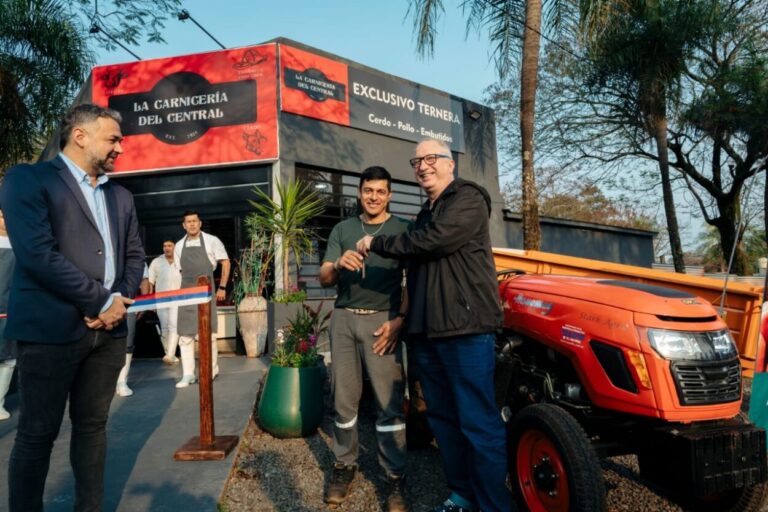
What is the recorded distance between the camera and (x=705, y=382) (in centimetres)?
247

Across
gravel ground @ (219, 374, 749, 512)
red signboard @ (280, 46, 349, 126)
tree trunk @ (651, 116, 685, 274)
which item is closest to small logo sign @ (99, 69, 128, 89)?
red signboard @ (280, 46, 349, 126)

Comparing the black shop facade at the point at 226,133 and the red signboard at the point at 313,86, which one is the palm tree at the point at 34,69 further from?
the red signboard at the point at 313,86

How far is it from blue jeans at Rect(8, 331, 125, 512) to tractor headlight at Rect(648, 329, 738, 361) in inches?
97.0

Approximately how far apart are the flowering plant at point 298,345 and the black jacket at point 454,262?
1679mm

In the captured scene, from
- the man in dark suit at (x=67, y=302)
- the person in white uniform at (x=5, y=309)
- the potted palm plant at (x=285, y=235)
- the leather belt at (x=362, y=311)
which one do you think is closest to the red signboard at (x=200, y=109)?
the potted palm plant at (x=285, y=235)

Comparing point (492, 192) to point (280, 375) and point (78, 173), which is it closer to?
point (280, 375)

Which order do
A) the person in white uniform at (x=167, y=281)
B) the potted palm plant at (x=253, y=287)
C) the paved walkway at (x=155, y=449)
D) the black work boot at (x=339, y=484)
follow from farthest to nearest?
the potted palm plant at (x=253, y=287) → the person in white uniform at (x=167, y=281) → the black work boot at (x=339, y=484) → the paved walkway at (x=155, y=449)

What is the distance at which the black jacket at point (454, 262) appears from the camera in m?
2.58

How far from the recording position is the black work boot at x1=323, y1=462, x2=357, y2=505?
10.3ft

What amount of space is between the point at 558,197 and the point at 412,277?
28919mm

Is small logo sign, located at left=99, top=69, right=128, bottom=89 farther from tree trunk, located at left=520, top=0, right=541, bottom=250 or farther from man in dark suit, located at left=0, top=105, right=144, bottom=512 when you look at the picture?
man in dark suit, located at left=0, top=105, right=144, bottom=512

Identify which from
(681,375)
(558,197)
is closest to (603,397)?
(681,375)

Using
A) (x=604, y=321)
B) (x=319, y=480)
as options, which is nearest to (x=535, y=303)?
(x=604, y=321)

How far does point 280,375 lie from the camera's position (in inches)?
163
